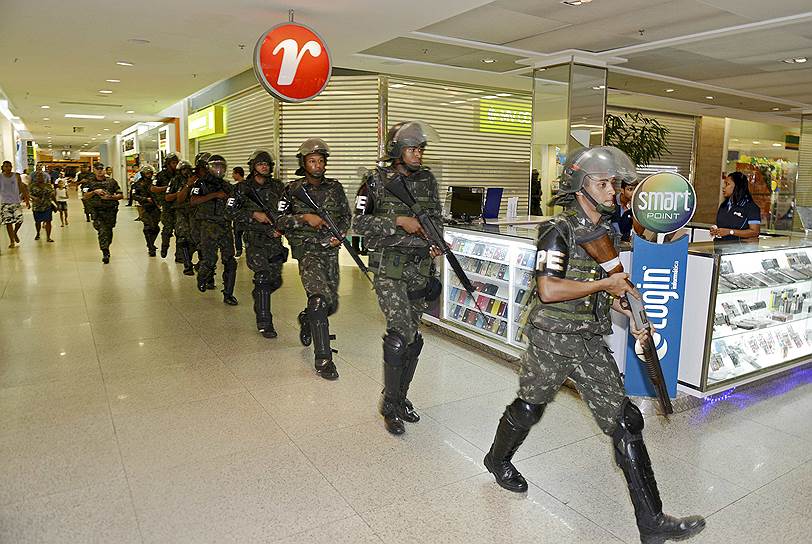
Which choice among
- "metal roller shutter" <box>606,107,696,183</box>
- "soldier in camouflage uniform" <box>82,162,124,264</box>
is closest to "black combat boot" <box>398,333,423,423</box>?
"soldier in camouflage uniform" <box>82,162,124,264</box>

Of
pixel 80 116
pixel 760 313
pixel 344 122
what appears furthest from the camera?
pixel 80 116

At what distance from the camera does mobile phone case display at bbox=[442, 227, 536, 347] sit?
4.84m

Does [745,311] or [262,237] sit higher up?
[262,237]

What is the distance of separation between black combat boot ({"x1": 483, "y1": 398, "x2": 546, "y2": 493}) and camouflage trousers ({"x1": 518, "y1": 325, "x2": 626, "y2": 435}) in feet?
0.31

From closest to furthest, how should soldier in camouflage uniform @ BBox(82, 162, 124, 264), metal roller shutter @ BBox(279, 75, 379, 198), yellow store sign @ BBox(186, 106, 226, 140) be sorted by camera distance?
soldier in camouflage uniform @ BBox(82, 162, 124, 264), metal roller shutter @ BBox(279, 75, 379, 198), yellow store sign @ BBox(186, 106, 226, 140)

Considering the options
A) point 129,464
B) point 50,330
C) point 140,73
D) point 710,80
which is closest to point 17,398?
point 129,464

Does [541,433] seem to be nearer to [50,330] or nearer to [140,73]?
[50,330]

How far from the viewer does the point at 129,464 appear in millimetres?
3102

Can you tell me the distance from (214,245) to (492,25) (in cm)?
400

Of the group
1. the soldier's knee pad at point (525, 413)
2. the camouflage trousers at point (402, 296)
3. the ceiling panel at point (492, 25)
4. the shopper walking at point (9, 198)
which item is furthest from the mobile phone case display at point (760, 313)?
the shopper walking at point (9, 198)

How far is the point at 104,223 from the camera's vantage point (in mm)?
9508

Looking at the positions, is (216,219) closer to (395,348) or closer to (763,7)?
(395,348)

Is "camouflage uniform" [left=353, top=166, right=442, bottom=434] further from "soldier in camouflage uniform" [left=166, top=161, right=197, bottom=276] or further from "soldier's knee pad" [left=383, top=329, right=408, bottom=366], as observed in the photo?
"soldier in camouflage uniform" [left=166, top=161, right=197, bottom=276]

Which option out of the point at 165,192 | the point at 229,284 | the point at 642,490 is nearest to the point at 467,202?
the point at 229,284
